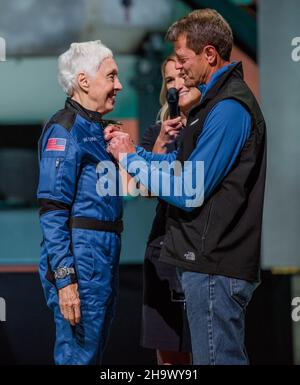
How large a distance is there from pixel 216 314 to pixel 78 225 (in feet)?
1.69

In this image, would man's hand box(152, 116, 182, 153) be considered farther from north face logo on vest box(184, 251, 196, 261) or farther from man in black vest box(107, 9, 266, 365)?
north face logo on vest box(184, 251, 196, 261)

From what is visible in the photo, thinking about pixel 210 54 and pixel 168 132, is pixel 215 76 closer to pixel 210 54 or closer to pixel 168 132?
pixel 210 54

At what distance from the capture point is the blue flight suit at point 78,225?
6.91 ft

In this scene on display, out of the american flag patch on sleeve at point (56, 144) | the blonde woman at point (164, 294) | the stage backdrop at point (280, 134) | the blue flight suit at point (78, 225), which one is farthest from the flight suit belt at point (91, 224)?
the stage backdrop at point (280, 134)

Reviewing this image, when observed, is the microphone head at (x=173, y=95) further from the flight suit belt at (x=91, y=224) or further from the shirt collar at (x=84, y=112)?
the flight suit belt at (x=91, y=224)

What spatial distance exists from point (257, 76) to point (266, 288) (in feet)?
3.04

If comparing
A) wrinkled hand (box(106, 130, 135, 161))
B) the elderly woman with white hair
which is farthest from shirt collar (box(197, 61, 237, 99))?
the elderly woman with white hair

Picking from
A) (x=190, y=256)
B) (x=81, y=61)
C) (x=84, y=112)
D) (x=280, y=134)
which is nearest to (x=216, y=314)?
(x=190, y=256)

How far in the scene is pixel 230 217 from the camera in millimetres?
1905

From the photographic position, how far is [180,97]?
2535 mm

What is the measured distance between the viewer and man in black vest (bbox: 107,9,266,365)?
1.89m

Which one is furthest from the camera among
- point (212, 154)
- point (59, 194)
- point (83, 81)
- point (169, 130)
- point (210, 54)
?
Result: point (169, 130)

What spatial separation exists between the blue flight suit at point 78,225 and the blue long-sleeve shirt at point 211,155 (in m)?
0.26

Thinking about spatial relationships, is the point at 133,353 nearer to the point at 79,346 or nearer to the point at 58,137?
the point at 79,346
